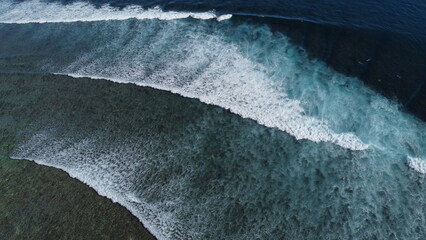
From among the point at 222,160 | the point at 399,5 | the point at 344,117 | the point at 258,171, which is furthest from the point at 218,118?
the point at 399,5

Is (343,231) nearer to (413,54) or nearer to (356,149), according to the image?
(356,149)

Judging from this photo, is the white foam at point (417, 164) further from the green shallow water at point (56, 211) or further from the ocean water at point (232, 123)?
the green shallow water at point (56, 211)

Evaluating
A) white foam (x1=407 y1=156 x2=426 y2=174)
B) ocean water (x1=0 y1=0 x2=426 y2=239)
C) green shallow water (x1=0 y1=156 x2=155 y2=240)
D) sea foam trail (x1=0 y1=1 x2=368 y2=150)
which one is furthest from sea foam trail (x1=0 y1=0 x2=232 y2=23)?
white foam (x1=407 y1=156 x2=426 y2=174)

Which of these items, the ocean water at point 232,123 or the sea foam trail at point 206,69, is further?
the sea foam trail at point 206,69

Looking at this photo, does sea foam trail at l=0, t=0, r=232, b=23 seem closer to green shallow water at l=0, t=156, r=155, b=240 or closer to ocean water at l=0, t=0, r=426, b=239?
ocean water at l=0, t=0, r=426, b=239

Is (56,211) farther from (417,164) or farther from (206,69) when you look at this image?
(417,164)

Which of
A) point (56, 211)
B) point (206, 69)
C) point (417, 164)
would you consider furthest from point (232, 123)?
point (56, 211)

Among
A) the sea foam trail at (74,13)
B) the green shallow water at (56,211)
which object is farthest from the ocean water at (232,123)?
the green shallow water at (56,211)
